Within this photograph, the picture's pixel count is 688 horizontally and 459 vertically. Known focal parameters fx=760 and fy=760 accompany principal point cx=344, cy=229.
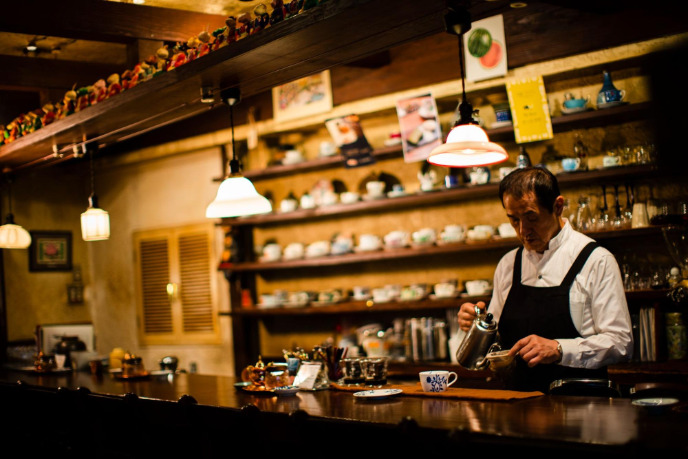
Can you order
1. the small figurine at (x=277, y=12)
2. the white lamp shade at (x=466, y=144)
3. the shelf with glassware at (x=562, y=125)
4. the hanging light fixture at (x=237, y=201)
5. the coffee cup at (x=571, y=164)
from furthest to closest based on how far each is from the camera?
1. the coffee cup at (x=571, y=164)
2. the shelf with glassware at (x=562, y=125)
3. the hanging light fixture at (x=237, y=201)
4. the small figurine at (x=277, y=12)
5. the white lamp shade at (x=466, y=144)

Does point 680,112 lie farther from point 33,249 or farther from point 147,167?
point 33,249

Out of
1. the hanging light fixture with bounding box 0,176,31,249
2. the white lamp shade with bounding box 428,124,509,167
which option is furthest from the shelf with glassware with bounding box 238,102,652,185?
the hanging light fixture with bounding box 0,176,31,249

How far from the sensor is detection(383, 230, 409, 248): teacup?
589 centimetres

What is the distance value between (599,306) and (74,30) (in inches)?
146

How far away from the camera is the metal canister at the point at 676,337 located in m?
4.60

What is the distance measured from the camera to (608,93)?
16.0 feet

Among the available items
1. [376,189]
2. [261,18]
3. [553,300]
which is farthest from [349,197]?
[553,300]

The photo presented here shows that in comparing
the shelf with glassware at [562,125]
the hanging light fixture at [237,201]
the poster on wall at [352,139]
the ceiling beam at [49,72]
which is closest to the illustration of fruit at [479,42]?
the shelf with glassware at [562,125]

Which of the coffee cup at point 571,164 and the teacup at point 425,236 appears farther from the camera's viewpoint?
the teacup at point 425,236

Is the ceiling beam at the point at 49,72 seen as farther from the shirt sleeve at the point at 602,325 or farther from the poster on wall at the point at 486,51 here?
the shirt sleeve at the point at 602,325

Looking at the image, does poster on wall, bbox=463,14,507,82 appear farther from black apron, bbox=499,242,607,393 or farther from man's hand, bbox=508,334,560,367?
man's hand, bbox=508,334,560,367

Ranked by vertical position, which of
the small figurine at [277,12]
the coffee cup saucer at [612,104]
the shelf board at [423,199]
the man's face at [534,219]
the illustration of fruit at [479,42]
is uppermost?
the illustration of fruit at [479,42]

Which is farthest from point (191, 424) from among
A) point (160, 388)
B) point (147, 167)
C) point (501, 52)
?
point (147, 167)

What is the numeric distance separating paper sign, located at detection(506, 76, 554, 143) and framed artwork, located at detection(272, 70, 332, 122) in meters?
1.67
